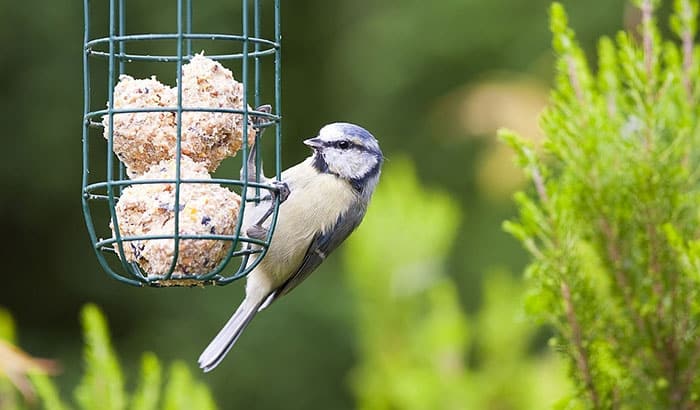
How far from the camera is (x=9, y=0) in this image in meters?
9.05

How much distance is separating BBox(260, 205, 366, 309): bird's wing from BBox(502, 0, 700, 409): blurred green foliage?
92 centimetres

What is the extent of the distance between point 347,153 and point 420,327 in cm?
145

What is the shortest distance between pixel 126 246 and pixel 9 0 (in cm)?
650

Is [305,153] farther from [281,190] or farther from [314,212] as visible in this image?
[281,190]

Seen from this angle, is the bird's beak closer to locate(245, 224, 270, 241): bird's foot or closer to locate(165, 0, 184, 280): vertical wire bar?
locate(245, 224, 270, 241): bird's foot

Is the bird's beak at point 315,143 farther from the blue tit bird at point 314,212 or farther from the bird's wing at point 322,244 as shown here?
the bird's wing at point 322,244

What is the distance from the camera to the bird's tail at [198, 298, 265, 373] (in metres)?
3.61

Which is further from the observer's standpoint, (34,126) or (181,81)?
(34,126)

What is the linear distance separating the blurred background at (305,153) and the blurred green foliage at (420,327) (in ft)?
11.4

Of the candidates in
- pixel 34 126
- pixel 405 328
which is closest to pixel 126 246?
pixel 405 328

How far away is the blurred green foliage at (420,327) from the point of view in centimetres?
463

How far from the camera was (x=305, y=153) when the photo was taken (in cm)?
955

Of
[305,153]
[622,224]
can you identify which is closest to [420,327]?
[622,224]

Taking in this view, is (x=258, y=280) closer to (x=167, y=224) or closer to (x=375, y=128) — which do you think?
(x=167, y=224)
